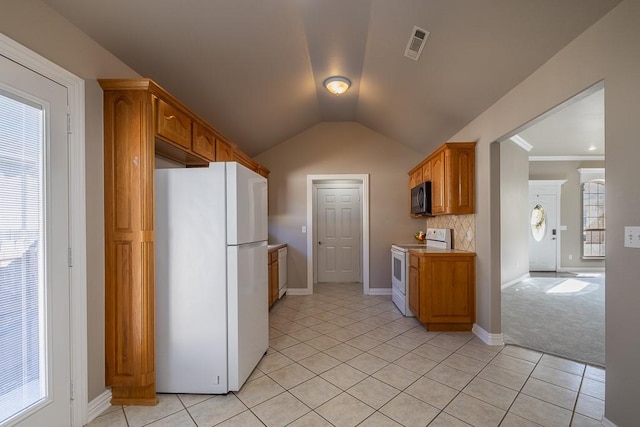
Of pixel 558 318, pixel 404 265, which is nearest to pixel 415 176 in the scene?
pixel 404 265

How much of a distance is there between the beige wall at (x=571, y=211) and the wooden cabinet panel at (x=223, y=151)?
23.6 ft

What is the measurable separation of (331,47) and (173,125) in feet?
5.67

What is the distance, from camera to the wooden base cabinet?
3145mm

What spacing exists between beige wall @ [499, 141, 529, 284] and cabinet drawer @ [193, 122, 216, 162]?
4931 mm

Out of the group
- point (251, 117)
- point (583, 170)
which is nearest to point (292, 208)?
point (251, 117)

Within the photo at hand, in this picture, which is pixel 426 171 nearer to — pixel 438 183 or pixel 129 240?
pixel 438 183

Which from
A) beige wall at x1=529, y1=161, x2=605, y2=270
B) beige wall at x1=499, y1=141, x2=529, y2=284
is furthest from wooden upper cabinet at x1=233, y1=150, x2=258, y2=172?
beige wall at x1=529, y1=161, x2=605, y2=270

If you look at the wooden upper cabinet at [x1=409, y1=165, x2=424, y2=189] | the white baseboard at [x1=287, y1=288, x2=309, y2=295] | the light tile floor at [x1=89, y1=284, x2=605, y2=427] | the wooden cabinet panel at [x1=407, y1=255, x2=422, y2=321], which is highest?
the wooden upper cabinet at [x1=409, y1=165, x2=424, y2=189]

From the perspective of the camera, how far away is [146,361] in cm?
185

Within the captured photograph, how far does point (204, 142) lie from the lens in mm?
2707

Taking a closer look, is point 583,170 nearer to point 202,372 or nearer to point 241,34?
point 241,34

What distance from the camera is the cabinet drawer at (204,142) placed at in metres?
2.53

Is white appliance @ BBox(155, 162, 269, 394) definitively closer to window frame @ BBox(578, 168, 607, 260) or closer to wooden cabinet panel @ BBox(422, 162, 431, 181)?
wooden cabinet panel @ BBox(422, 162, 431, 181)

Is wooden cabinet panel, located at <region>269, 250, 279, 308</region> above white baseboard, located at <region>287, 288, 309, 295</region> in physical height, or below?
above
